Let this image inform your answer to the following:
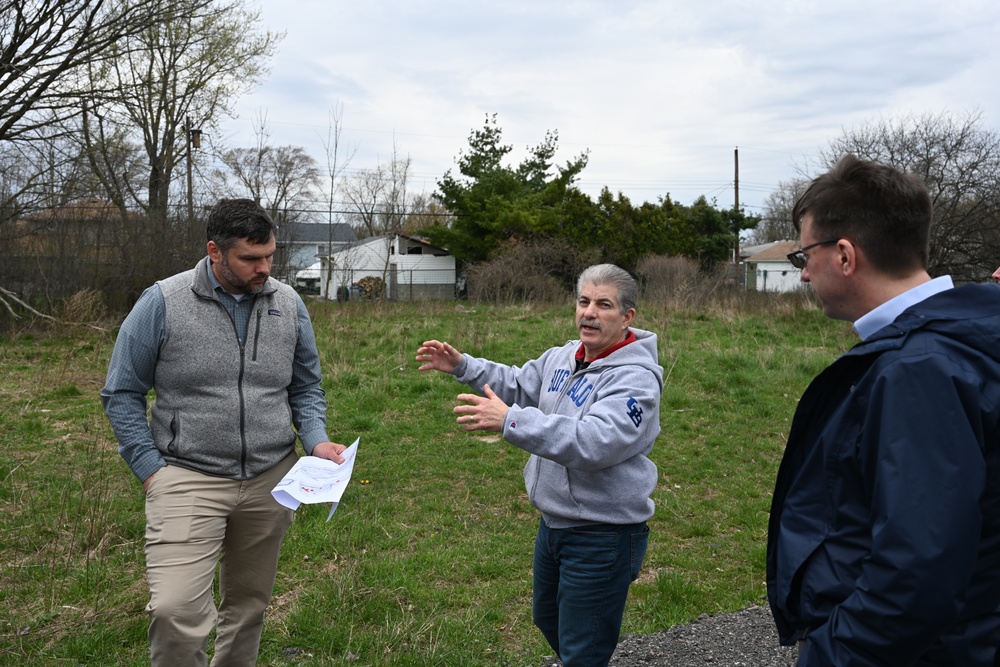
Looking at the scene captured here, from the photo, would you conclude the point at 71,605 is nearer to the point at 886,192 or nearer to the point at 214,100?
the point at 886,192

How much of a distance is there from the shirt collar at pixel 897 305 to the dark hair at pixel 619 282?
1349 millimetres

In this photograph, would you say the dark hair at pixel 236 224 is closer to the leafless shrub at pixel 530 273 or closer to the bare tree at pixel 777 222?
the leafless shrub at pixel 530 273

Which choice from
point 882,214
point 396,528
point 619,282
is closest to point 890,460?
point 882,214

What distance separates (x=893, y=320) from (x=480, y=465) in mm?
6123

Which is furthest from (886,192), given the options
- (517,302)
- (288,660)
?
(517,302)

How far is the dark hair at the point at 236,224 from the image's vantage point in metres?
3.32

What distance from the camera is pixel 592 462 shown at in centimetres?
278

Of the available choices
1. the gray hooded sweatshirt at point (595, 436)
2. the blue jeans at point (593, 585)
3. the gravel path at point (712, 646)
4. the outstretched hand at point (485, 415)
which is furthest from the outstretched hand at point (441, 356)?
the gravel path at point (712, 646)

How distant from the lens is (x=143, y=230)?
18.6m

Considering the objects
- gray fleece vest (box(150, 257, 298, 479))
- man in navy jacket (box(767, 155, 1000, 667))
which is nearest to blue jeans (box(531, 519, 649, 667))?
man in navy jacket (box(767, 155, 1000, 667))

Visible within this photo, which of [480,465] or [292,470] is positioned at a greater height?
[292,470]

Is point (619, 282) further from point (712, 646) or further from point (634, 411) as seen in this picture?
point (712, 646)

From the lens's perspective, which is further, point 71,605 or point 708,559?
point 708,559

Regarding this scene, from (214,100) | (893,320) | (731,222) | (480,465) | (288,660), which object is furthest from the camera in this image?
(731,222)
